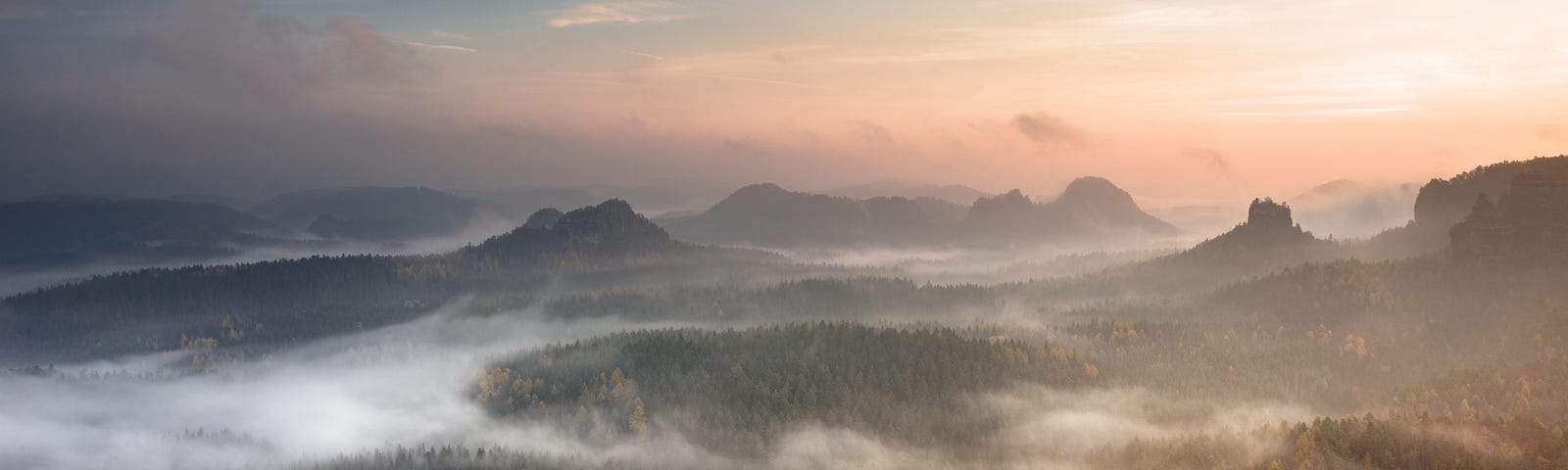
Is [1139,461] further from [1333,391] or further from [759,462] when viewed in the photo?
[759,462]

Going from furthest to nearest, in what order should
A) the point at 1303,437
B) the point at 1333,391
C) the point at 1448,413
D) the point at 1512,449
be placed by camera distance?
the point at 1333,391 < the point at 1448,413 < the point at 1303,437 < the point at 1512,449

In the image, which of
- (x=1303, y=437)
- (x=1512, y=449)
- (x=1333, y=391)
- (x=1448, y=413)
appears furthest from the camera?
(x=1333, y=391)

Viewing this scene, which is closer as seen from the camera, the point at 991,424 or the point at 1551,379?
the point at 1551,379

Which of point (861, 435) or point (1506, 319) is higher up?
point (1506, 319)

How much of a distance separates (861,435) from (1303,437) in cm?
8108

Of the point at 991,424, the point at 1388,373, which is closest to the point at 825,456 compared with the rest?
the point at 991,424

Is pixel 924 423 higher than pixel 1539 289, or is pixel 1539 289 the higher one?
pixel 1539 289

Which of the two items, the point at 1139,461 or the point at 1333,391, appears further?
the point at 1333,391

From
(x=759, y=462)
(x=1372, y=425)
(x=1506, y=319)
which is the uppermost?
(x=1506, y=319)

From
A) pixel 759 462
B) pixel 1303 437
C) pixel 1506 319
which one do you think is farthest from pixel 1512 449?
pixel 759 462

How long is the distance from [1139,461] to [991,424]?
34393 millimetres

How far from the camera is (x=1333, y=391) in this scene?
191000mm

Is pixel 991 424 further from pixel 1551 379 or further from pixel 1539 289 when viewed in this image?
pixel 1539 289

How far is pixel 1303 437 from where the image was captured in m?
151
